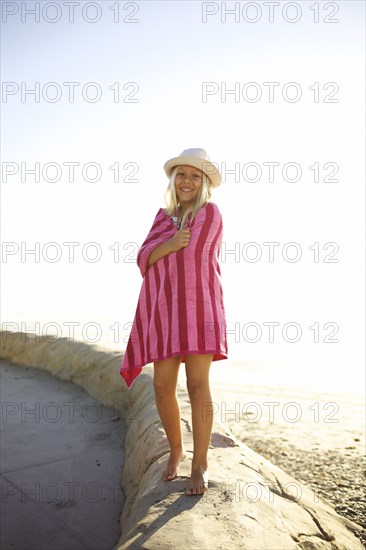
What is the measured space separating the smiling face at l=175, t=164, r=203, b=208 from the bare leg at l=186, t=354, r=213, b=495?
28.3 inches

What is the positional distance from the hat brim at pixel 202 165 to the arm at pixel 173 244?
1.01 feet

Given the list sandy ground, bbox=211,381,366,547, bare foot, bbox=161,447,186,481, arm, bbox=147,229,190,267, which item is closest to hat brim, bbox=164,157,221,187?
arm, bbox=147,229,190,267

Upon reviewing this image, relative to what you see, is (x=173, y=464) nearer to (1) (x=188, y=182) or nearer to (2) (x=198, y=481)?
(2) (x=198, y=481)

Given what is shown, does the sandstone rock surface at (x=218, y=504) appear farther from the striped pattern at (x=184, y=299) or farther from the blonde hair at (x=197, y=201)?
the blonde hair at (x=197, y=201)

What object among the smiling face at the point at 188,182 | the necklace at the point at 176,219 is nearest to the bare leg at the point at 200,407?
the necklace at the point at 176,219

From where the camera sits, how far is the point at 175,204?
2.56 metres

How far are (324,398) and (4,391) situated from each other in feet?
10.5

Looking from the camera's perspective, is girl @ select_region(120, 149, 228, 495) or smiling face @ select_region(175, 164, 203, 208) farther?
smiling face @ select_region(175, 164, 203, 208)

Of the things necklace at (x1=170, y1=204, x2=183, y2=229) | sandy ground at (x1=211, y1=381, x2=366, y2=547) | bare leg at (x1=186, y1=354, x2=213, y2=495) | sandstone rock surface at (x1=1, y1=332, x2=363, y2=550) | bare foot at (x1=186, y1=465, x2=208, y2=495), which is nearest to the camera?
sandstone rock surface at (x1=1, y1=332, x2=363, y2=550)

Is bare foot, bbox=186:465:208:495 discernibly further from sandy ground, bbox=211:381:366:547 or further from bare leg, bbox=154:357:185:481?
sandy ground, bbox=211:381:366:547

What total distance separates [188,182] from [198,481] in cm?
126

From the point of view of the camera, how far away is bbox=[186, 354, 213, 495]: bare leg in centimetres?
229

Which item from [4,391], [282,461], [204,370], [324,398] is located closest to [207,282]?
[204,370]

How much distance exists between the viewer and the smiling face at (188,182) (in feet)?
8.20
